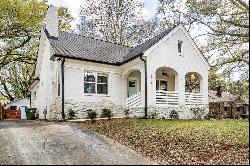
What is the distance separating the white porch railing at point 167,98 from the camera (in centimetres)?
1964

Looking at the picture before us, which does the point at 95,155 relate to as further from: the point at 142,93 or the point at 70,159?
the point at 142,93

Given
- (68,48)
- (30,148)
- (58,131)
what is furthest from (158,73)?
(30,148)

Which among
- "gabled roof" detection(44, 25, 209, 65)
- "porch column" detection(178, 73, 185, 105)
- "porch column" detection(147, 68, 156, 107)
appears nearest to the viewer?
"gabled roof" detection(44, 25, 209, 65)

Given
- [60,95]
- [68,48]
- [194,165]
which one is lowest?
[194,165]

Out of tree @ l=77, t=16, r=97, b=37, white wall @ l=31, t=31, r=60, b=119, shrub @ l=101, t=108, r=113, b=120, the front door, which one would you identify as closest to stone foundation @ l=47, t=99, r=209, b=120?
white wall @ l=31, t=31, r=60, b=119

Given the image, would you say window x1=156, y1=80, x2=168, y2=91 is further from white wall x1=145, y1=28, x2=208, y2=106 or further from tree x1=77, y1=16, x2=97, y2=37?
tree x1=77, y1=16, x2=97, y2=37

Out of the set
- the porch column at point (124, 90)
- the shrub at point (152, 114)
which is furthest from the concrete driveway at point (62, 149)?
the porch column at point (124, 90)

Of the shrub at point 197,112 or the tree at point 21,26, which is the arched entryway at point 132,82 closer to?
the shrub at point 197,112

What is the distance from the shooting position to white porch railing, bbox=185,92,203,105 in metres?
21.1

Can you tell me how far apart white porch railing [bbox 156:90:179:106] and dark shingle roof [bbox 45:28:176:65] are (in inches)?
117

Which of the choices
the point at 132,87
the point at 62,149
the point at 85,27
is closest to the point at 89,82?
the point at 132,87

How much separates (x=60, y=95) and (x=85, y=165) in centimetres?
1091

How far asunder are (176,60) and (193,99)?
3064mm

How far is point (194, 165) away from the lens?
7.56 m
